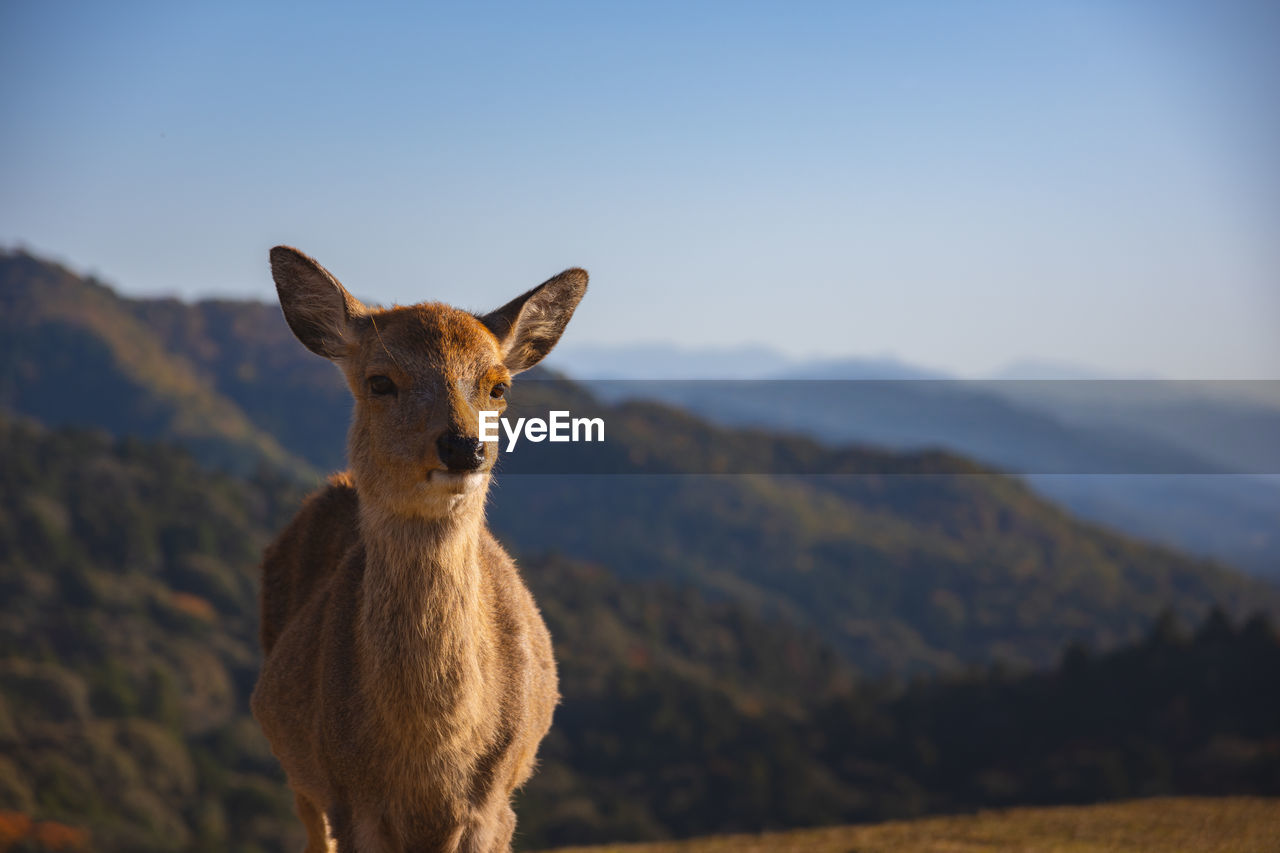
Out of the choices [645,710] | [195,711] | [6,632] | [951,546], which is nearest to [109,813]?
[195,711]

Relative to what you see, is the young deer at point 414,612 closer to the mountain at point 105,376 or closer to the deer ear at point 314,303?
the deer ear at point 314,303

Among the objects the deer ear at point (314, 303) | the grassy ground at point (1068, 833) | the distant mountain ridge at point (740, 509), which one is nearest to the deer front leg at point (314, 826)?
the deer ear at point (314, 303)

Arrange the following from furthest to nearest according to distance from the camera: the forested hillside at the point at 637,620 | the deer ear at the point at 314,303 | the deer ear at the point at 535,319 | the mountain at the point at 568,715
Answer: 1. the forested hillside at the point at 637,620
2. the mountain at the point at 568,715
3. the deer ear at the point at 535,319
4. the deer ear at the point at 314,303

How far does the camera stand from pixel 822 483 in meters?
164

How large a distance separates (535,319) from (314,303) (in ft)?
5.02

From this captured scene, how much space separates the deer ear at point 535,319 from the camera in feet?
26.3

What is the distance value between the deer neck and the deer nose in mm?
521

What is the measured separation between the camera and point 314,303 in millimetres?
7680

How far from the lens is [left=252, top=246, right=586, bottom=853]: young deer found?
6957 mm

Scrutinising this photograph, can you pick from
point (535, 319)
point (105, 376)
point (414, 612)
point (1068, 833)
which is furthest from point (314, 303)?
point (105, 376)

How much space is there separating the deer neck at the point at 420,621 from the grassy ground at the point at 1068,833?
7.28 meters

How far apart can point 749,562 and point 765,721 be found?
67266mm

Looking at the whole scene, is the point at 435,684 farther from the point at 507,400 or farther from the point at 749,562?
the point at 749,562

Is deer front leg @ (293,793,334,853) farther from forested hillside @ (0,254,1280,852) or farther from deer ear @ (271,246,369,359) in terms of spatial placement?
deer ear @ (271,246,369,359)
